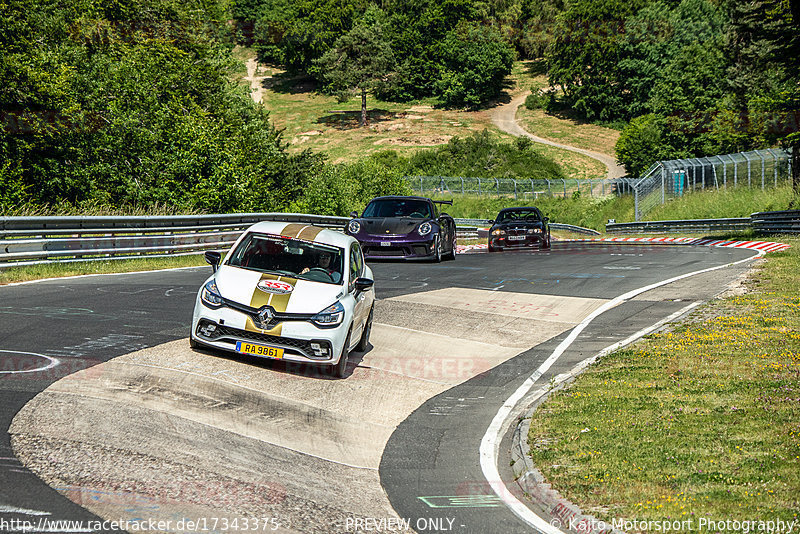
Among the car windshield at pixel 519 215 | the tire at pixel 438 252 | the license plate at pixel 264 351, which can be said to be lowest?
the car windshield at pixel 519 215

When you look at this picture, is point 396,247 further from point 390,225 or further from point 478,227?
point 478,227

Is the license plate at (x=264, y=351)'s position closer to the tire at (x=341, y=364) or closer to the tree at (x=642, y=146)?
the tire at (x=341, y=364)

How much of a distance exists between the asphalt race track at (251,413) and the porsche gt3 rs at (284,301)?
1.29 ft

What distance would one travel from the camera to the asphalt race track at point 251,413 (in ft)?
18.1

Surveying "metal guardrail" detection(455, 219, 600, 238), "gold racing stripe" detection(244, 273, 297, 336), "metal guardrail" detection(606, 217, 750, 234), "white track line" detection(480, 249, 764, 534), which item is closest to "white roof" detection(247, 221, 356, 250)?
"gold racing stripe" detection(244, 273, 297, 336)

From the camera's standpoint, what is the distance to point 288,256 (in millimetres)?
10312

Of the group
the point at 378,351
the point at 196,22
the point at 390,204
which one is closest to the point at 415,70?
the point at 196,22

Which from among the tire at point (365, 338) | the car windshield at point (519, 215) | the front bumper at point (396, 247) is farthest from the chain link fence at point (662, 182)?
the tire at point (365, 338)

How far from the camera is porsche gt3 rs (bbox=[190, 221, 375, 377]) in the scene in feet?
29.7

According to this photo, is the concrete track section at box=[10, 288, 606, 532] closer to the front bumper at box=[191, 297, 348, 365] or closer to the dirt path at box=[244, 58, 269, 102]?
the front bumper at box=[191, 297, 348, 365]

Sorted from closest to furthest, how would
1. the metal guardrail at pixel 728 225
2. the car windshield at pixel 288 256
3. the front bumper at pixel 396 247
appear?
the car windshield at pixel 288 256 → the front bumper at pixel 396 247 → the metal guardrail at pixel 728 225

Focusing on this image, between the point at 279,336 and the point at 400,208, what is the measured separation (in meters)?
12.5

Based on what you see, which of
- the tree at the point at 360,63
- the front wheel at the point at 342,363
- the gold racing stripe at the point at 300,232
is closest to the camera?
the front wheel at the point at 342,363

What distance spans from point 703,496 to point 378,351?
6.06 metres
